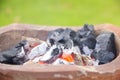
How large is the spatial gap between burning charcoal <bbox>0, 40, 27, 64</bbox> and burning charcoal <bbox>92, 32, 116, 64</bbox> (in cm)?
56

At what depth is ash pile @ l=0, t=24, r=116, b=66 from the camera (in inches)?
99.8

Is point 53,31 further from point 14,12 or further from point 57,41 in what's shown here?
point 14,12

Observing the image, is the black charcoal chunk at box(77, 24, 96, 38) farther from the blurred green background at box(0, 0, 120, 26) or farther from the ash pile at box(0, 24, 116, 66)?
the blurred green background at box(0, 0, 120, 26)

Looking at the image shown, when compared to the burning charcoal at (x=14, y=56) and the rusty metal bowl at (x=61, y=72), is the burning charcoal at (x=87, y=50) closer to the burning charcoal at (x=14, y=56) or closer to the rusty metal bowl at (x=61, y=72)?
the rusty metal bowl at (x=61, y=72)

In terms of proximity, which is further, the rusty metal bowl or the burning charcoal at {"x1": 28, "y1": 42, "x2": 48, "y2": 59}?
the burning charcoal at {"x1": 28, "y1": 42, "x2": 48, "y2": 59}

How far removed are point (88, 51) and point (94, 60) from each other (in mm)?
145

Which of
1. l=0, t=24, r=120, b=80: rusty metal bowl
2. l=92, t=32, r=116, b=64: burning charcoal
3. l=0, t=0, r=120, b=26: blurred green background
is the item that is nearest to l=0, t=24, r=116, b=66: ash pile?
l=92, t=32, r=116, b=64: burning charcoal

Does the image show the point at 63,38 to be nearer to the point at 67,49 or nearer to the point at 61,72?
the point at 67,49

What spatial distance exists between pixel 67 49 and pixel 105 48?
0.97ft

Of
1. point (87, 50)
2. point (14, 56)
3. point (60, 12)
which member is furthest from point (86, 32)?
point (60, 12)

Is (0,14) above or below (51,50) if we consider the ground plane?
above

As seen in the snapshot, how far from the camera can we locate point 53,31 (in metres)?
Answer: 2.94

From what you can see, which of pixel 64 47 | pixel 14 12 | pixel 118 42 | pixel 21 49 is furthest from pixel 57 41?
pixel 14 12

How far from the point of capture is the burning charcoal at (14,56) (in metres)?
2.59
